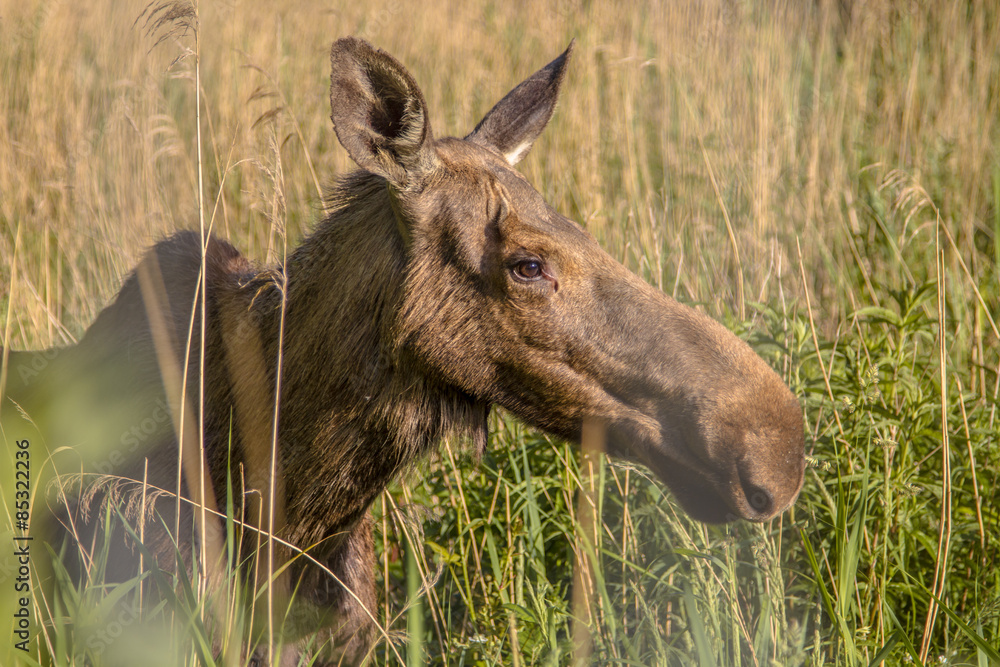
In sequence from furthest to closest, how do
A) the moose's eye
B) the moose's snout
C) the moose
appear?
the moose's eye
the moose
the moose's snout

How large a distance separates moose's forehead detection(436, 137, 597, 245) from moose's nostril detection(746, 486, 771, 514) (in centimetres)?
80

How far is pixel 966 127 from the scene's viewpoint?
17.8 feet

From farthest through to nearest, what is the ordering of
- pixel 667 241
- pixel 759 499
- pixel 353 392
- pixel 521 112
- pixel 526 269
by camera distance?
pixel 667 241
pixel 521 112
pixel 353 392
pixel 526 269
pixel 759 499

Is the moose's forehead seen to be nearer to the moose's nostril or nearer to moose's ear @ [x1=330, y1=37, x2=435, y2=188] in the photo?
moose's ear @ [x1=330, y1=37, x2=435, y2=188]

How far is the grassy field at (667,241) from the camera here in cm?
262

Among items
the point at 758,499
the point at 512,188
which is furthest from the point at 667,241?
the point at 758,499

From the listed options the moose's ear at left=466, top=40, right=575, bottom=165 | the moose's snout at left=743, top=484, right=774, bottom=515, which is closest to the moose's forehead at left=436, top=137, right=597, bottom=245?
the moose's ear at left=466, top=40, right=575, bottom=165

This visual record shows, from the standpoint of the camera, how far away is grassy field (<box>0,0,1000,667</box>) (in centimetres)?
262

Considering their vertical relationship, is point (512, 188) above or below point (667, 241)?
above

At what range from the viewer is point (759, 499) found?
205 cm

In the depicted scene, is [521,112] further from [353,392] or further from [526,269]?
[353,392]

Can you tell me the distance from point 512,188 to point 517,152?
2.00 ft

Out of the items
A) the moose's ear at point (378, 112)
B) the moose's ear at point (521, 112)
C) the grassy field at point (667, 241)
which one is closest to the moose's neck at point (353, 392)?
the moose's ear at point (378, 112)

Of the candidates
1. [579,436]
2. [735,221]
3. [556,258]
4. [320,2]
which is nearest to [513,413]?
[579,436]
